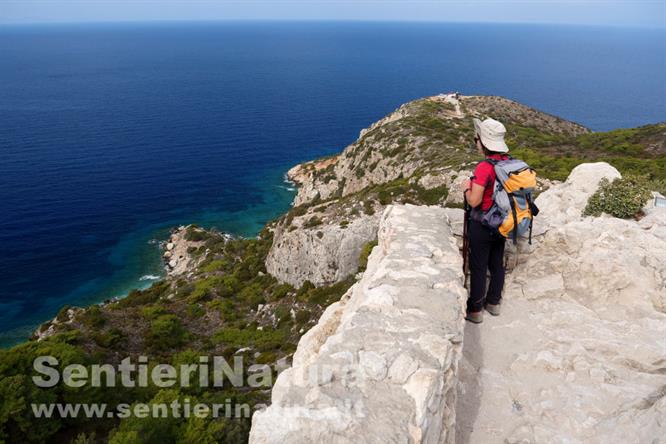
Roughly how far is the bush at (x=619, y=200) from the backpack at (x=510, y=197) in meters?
6.10

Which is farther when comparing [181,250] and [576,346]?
[181,250]

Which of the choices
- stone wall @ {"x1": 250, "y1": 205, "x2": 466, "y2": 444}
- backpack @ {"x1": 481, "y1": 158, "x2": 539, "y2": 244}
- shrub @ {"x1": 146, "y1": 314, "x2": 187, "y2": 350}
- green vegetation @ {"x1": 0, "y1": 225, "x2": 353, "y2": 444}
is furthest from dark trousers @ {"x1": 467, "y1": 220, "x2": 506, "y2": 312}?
shrub @ {"x1": 146, "y1": 314, "x2": 187, "y2": 350}

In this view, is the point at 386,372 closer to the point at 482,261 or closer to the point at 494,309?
the point at 482,261

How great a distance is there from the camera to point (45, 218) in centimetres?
6241

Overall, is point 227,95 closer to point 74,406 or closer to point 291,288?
point 291,288

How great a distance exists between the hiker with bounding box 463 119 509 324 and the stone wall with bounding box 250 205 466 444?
1.65 ft

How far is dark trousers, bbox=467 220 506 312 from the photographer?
7.50m

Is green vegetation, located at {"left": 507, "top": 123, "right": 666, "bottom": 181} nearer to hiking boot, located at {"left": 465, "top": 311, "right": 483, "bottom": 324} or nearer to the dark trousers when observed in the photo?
the dark trousers

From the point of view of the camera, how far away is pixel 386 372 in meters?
5.14

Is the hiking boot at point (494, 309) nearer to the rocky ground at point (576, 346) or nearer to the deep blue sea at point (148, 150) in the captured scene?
the rocky ground at point (576, 346)

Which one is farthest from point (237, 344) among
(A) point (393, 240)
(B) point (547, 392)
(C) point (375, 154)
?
(C) point (375, 154)

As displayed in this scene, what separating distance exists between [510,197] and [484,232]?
766 mm

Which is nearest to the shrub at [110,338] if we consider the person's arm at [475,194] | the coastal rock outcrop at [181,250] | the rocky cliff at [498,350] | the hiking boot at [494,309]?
the rocky cliff at [498,350]

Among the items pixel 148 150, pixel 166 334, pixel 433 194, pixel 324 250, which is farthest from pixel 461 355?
pixel 148 150
